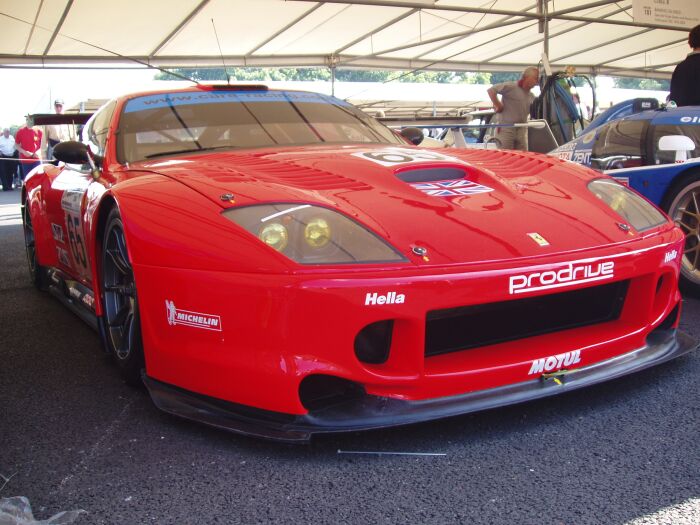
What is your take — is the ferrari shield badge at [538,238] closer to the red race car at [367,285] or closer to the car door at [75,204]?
the red race car at [367,285]

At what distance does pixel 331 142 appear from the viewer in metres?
3.17

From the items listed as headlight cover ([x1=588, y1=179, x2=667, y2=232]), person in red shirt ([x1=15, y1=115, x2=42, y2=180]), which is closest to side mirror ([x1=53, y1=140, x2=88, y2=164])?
headlight cover ([x1=588, y1=179, x2=667, y2=232])

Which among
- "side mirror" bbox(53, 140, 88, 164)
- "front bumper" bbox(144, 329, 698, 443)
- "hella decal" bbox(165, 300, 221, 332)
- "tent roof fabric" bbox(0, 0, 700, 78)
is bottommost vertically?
"front bumper" bbox(144, 329, 698, 443)

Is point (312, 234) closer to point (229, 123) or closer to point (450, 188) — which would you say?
point (450, 188)

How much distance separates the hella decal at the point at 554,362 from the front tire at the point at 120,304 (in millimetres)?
1187

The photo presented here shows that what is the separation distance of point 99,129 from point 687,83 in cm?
369

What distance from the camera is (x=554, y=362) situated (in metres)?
2.08

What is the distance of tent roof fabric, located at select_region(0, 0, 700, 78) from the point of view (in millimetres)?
10602

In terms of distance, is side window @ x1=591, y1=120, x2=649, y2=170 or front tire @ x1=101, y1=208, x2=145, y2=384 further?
side window @ x1=591, y1=120, x2=649, y2=170

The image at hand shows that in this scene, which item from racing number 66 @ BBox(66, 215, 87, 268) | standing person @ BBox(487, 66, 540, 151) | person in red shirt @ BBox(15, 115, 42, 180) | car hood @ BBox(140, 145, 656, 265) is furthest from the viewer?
person in red shirt @ BBox(15, 115, 42, 180)

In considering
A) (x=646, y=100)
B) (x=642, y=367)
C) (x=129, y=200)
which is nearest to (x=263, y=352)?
(x=129, y=200)

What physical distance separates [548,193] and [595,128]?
250cm

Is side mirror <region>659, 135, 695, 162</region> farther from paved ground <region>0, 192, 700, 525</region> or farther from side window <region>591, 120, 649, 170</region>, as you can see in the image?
paved ground <region>0, 192, 700, 525</region>

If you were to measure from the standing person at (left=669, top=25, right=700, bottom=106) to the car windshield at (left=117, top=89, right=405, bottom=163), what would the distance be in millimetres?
2465
